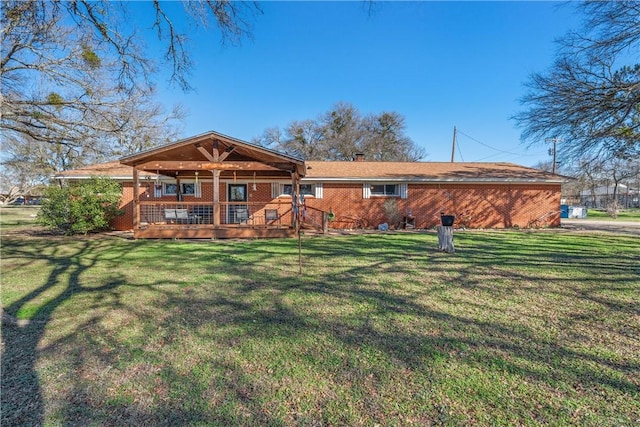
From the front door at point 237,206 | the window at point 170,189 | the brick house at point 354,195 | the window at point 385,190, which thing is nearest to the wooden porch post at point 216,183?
the front door at point 237,206

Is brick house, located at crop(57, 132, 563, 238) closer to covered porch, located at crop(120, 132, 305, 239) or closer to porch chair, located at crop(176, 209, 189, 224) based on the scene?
covered porch, located at crop(120, 132, 305, 239)

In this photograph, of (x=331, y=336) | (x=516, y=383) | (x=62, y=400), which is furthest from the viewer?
(x=331, y=336)

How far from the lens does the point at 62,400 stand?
238 cm

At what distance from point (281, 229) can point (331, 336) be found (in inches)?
333

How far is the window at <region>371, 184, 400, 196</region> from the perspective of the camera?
611 inches

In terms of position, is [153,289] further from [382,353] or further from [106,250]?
[106,250]

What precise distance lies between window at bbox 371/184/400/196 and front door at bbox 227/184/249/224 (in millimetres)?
6302

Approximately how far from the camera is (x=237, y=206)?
1461 cm

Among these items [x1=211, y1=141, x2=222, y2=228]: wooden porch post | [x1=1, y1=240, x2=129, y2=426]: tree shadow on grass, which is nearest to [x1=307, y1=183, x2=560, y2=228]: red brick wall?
[x1=211, y1=141, x2=222, y2=228]: wooden porch post

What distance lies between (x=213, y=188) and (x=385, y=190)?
323 inches

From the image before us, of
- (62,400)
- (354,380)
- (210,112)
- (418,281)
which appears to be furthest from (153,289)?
(210,112)

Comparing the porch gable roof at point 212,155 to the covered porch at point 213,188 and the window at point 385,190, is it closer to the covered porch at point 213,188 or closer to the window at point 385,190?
the covered porch at point 213,188

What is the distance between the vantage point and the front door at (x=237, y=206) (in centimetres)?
1397

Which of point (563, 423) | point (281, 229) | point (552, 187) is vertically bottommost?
point (563, 423)
